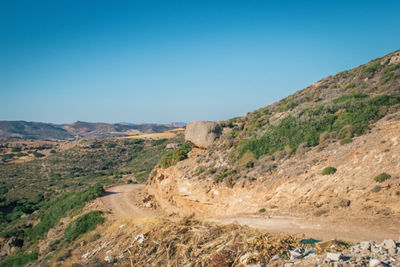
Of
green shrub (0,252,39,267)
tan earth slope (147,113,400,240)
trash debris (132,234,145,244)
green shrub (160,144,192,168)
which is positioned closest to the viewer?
tan earth slope (147,113,400,240)

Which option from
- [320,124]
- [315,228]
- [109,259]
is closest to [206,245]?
[315,228]

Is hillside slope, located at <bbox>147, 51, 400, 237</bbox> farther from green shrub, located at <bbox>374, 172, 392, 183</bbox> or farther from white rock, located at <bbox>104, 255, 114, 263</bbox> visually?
white rock, located at <bbox>104, 255, 114, 263</bbox>

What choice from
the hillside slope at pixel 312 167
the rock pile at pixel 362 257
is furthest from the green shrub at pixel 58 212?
the rock pile at pixel 362 257

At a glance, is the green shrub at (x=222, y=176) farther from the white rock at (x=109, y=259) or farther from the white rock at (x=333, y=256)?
the white rock at (x=333, y=256)

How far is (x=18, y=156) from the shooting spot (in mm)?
64250

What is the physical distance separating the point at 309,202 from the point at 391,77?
51.9ft

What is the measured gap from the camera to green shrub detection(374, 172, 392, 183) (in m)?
10.5

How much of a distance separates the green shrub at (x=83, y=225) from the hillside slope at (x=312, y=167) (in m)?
5.32

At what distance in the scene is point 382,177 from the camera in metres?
10.5

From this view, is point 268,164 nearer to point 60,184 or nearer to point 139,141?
point 60,184

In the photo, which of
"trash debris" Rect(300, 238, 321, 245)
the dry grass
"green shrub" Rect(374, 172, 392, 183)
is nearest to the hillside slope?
"green shrub" Rect(374, 172, 392, 183)

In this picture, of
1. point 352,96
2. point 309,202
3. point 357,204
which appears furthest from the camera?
point 352,96

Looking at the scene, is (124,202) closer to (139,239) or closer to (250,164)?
(139,239)

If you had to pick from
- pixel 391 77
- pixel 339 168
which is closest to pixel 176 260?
pixel 339 168
